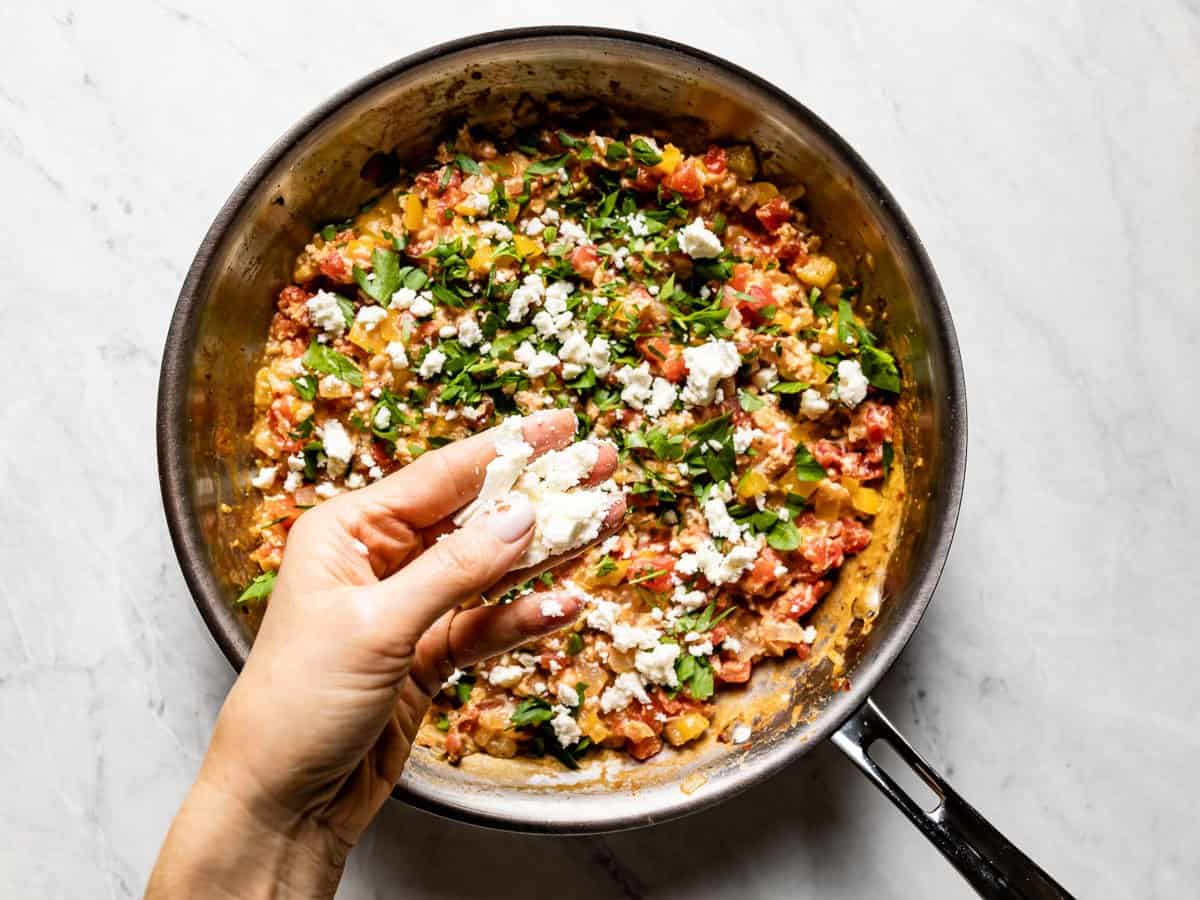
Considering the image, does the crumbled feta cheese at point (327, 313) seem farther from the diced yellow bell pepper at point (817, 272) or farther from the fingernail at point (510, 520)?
the diced yellow bell pepper at point (817, 272)

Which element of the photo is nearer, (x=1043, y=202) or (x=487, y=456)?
(x=487, y=456)

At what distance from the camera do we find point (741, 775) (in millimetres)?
3240

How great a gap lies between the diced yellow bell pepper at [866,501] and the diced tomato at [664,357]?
0.74 m

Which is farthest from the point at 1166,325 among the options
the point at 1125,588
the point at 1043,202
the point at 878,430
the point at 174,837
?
the point at 174,837

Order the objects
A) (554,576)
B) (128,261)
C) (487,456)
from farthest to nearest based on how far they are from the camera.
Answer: (128,261) → (554,576) → (487,456)

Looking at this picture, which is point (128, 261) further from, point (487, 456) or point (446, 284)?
point (487, 456)

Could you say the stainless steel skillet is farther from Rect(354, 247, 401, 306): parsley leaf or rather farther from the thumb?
the thumb

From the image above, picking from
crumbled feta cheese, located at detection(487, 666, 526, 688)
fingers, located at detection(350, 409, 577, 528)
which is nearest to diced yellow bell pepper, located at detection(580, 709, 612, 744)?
crumbled feta cheese, located at detection(487, 666, 526, 688)

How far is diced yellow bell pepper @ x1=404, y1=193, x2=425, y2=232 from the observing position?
3652 mm

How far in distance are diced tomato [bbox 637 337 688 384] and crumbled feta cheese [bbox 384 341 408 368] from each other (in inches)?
32.2

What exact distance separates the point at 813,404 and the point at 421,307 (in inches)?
55.5

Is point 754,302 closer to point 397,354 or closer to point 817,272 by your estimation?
→ point 817,272

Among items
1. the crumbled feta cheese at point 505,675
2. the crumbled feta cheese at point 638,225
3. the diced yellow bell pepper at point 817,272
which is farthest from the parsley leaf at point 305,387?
the diced yellow bell pepper at point 817,272

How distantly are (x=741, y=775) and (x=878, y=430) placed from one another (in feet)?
4.17
